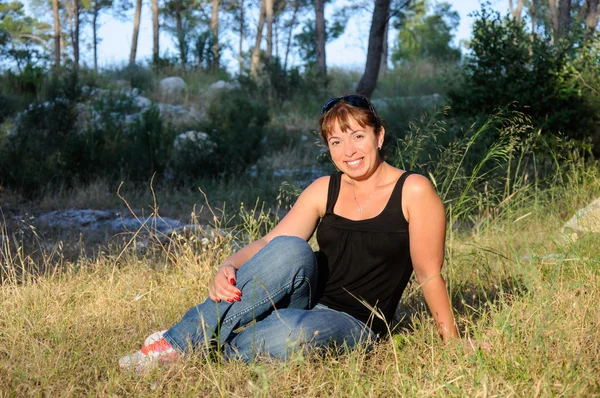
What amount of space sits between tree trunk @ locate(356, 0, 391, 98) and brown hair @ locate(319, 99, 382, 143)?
7.20 m

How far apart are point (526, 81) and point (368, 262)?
6.50m

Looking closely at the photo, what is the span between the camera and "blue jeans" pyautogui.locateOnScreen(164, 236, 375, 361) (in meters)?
2.59

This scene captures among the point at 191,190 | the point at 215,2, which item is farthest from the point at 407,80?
the point at 191,190

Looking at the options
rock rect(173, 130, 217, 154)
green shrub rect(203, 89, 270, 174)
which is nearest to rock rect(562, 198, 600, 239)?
green shrub rect(203, 89, 270, 174)

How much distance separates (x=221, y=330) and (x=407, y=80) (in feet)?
59.7

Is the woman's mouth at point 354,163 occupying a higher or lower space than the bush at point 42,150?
higher

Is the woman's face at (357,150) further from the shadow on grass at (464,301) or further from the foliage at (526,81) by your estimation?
the foliage at (526,81)

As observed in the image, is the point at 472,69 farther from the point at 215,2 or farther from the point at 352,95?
the point at 215,2

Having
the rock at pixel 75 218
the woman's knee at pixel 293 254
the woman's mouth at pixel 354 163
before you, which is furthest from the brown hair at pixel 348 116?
the rock at pixel 75 218

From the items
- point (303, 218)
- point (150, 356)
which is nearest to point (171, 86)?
point (303, 218)


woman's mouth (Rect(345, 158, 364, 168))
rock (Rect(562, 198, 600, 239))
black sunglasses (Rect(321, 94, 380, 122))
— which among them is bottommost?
rock (Rect(562, 198, 600, 239))

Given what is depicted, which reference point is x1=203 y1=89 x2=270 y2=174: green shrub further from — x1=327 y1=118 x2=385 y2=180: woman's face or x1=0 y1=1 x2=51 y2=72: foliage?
x1=0 y1=1 x2=51 y2=72: foliage

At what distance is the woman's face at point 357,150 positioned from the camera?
277cm

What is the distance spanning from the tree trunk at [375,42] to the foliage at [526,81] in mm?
1626
